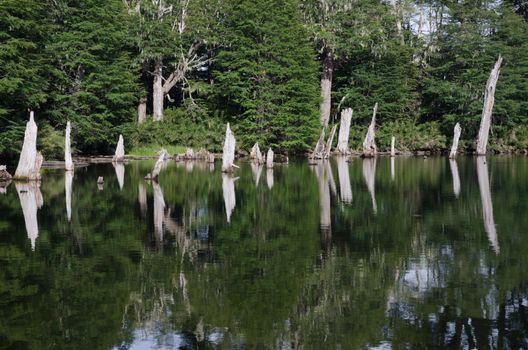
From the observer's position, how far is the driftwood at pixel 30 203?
52.6ft

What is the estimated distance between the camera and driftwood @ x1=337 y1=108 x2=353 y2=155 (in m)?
50.8

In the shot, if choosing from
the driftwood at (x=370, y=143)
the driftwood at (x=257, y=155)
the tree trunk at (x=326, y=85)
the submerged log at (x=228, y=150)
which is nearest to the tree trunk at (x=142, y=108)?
the driftwood at (x=257, y=155)

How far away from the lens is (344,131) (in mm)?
51969

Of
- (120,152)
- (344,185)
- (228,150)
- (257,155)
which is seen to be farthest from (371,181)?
(120,152)

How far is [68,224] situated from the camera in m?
17.2

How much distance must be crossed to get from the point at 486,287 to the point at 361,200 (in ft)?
39.6

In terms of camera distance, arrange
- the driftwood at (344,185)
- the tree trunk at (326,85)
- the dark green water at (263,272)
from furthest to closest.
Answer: the tree trunk at (326,85)
the driftwood at (344,185)
the dark green water at (263,272)

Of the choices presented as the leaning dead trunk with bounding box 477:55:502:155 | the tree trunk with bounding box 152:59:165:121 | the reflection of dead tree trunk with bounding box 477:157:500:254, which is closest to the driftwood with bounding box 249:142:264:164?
the tree trunk with bounding box 152:59:165:121

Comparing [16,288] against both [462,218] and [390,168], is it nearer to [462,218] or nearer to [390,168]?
[462,218]

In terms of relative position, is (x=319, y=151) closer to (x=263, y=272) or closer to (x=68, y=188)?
(x=68, y=188)

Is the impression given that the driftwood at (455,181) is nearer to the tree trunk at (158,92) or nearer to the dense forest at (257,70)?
the dense forest at (257,70)

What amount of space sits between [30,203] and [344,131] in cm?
3392

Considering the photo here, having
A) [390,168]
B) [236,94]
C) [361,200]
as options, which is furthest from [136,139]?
[361,200]

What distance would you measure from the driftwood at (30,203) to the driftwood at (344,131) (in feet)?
91.5
